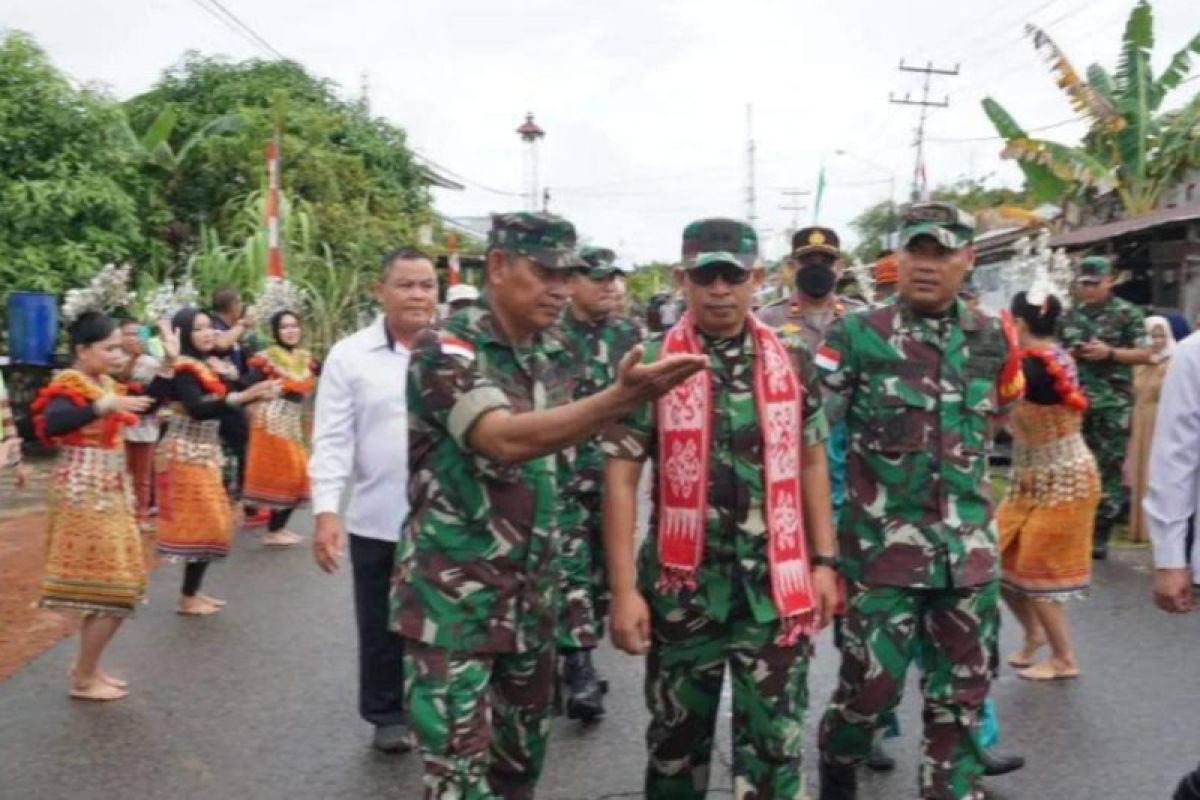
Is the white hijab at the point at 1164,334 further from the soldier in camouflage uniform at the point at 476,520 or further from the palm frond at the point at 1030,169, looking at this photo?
the palm frond at the point at 1030,169

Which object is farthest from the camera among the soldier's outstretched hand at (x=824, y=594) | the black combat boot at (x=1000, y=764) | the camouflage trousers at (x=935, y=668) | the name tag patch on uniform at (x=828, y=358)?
the black combat boot at (x=1000, y=764)

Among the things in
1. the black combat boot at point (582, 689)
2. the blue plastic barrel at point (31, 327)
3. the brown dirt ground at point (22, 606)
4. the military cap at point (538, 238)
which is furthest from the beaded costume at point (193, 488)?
the blue plastic barrel at point (31, 327)

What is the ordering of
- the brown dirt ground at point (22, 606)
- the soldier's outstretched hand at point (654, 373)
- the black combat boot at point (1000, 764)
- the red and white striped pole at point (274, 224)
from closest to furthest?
the soldier's outstretched hand at point (654, 373), the black combat boot at point (1000, 764), the brown dirt ground at point (22, 606), the red and white striped pole at point (274, 224)

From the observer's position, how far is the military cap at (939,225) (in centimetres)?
402

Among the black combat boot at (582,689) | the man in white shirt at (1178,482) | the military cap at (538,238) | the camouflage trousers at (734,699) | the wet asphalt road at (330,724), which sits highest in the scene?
the military cap at (538,238)

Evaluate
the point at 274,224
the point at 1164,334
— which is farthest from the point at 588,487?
the point at 274,224

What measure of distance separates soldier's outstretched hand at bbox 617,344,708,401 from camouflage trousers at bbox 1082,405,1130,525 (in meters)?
6.66

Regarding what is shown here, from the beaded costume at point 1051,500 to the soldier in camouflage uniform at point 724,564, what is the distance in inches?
87.7

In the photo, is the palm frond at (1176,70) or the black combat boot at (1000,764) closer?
the black combat boot at (1000,764)

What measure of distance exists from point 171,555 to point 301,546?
264 cm

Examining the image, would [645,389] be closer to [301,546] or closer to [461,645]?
[461,645]

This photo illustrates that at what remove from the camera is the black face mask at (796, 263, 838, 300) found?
580 cm

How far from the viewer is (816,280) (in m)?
5.80

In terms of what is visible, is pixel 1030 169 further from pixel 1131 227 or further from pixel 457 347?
pixel 457 347
